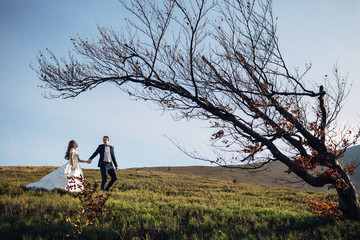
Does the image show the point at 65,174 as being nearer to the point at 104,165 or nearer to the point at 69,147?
the point at 69,147

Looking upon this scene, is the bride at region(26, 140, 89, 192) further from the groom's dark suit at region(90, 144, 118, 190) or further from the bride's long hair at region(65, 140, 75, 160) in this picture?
the groom's dark suit at region(90, 144, 118, 190)

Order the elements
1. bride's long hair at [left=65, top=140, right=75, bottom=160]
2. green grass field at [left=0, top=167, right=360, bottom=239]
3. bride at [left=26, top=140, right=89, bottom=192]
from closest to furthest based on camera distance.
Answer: green grass field at [left=0, top=167, right=360, bottom=239], bride at [left=26, top=140, right=89, bottom=192], bride's long hair at [left=65, top=140, right=75, bottom=160]

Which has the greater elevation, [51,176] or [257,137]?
[257,137]

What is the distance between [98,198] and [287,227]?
16.2 feet

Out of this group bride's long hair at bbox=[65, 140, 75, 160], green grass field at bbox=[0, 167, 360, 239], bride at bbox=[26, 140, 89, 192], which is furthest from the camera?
bride's long hair at bbox=[65, 140, 75, 160]

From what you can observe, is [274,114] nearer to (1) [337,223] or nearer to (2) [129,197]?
(1) [337,223]

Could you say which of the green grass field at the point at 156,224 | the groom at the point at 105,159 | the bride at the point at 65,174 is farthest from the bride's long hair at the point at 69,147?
the green grass field at the point at 156,224

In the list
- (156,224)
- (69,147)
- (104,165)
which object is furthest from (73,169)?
(156,224)

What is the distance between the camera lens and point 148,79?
739 cm

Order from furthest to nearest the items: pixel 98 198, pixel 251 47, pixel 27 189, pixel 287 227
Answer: pixel 27 189
pixel 251 47
pixel 287 227
pixel 98 198

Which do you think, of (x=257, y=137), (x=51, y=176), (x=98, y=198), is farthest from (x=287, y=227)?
(x=51, y=176)

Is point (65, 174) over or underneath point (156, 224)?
over

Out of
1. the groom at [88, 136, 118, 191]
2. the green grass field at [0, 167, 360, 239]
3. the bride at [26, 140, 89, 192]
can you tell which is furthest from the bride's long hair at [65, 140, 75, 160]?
the green grass field at [0, 167, 360, 239]

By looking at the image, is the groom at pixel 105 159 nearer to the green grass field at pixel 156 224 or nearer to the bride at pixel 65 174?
the bride at pixel 65 174
